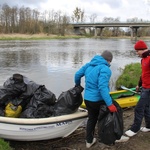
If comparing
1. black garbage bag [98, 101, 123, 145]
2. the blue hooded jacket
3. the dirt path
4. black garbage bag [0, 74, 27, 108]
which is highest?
the blue hooded jacket

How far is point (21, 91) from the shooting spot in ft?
17.1

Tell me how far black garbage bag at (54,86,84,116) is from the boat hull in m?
0.13

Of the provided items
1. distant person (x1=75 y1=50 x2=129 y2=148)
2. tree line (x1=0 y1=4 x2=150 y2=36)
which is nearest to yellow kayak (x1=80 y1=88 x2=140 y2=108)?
distant person (x1=75 y1=50 x2=129 y2=148)

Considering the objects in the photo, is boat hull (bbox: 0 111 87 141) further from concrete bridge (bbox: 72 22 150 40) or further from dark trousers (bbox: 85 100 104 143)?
concrete bridge (bbox: 72 22 150 40)

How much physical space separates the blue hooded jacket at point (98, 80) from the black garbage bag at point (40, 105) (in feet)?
3.28

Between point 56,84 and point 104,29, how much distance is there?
321ft

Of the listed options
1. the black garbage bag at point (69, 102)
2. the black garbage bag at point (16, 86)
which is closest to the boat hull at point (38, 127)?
the black garbage bag at point (69, 102)

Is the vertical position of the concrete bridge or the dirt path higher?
the concrete bridge

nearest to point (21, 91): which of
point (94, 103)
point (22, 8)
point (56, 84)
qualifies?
point (94, 103)

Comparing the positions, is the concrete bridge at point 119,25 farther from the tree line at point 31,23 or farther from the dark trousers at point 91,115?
the dark trousers at point 91,115

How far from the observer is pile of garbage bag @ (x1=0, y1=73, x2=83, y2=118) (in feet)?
16.4

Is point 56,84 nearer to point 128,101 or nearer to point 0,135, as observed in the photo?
point 128,101

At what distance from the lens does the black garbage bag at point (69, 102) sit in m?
4.91

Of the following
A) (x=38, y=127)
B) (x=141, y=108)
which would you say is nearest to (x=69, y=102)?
(x=38, y=127)
